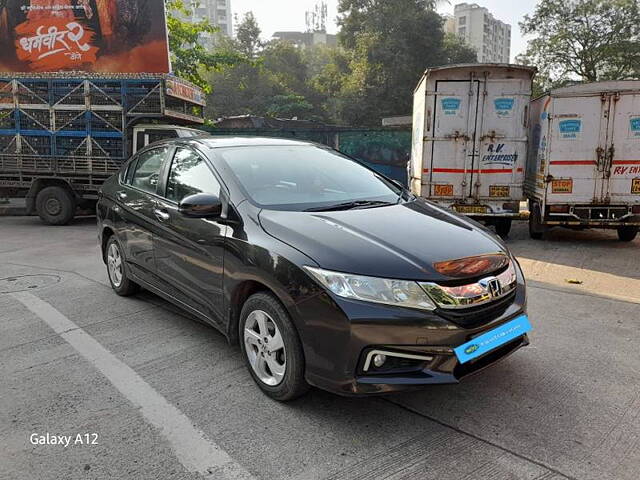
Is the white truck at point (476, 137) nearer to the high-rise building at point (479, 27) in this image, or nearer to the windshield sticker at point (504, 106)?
the windshield sticker at point (504, 106)

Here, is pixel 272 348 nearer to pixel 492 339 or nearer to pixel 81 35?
pixel 492 339

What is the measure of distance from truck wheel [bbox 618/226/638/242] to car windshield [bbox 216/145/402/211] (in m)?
6.05

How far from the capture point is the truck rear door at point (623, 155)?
7750 millimetres

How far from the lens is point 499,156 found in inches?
330

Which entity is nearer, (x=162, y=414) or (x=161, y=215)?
(x=162, y=414)

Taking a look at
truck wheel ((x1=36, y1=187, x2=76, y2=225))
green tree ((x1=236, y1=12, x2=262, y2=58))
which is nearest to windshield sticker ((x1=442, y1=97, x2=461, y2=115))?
truck wheel ((x1=36, y1=187, x2=76, y2=225))

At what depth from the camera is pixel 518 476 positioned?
2283mm

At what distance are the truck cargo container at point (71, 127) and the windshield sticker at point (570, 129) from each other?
770 centimetres

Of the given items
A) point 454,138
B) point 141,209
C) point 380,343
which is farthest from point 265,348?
point 454,138

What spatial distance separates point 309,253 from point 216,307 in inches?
39.4

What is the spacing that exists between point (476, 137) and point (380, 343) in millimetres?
6737

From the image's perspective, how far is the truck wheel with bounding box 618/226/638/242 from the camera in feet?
26.8

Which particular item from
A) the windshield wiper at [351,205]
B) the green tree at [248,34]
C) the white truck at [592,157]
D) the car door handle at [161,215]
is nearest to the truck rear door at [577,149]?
the white truck at [592,157]

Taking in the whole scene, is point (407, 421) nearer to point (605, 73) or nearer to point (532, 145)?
point (532, 145)
